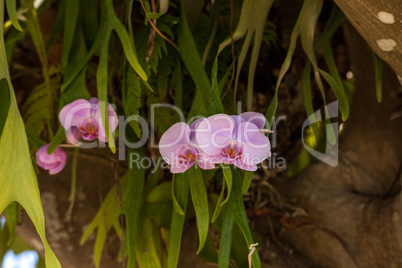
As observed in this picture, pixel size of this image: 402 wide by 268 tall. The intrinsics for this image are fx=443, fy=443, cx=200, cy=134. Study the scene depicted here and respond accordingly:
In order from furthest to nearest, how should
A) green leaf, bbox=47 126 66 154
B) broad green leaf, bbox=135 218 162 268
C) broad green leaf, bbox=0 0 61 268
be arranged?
broad green leaf, bbox=135 218 162 268
green leaf, bbox=47 126 66 154
broad green leaf, bbox=0 0 61 268

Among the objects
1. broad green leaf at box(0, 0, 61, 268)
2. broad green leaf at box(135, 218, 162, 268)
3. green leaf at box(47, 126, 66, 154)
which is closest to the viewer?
broad green leaf at box(0, 0, 61, 268)

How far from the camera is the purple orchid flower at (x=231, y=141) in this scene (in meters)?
0.62

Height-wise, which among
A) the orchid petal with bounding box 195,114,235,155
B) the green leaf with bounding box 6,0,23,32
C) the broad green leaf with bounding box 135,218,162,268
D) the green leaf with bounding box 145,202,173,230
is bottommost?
the broad green leaf with bounding box 135,218,162,268

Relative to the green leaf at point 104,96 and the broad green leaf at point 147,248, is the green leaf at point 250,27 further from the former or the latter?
the broad green leaf at point 147,248

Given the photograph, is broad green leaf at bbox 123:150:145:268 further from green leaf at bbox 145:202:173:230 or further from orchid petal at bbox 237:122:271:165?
orchid petal at bbox 237:122:271:165

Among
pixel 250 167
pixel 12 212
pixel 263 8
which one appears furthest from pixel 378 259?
pixel 12 212

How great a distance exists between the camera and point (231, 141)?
0.63 m

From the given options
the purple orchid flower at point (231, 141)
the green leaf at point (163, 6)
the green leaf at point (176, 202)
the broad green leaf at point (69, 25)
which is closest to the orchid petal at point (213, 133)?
the purple orchid flower at point (231, 141)

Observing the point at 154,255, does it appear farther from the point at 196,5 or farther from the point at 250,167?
the point at 196,5

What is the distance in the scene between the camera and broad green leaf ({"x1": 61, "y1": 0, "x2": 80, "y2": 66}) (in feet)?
2.64

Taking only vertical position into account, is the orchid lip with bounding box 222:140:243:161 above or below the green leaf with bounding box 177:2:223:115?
below

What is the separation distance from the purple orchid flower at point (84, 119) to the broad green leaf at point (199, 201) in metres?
0.16

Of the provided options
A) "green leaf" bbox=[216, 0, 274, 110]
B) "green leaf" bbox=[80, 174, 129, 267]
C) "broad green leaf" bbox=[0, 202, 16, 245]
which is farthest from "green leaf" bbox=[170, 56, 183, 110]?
"broad green leaf" bbox=[0, 202, 16, 245]

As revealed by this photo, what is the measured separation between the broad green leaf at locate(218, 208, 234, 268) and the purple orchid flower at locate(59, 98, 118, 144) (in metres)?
0.24
